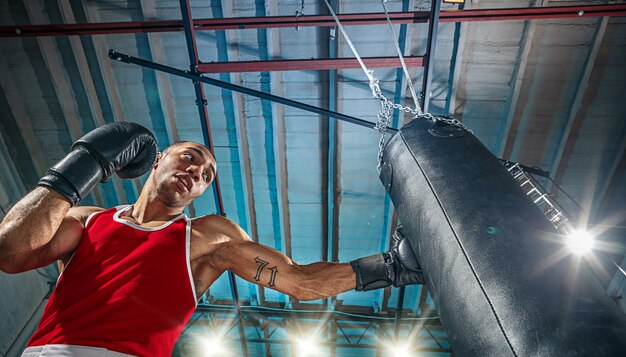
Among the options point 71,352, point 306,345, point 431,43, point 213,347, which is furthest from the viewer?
point 306,345

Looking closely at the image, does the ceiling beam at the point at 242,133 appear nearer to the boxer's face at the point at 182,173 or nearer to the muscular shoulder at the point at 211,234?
the boxer's face at the point at 182,173

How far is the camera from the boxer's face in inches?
105

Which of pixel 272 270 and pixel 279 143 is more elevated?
pixel 279 143

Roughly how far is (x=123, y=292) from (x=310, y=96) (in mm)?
3832

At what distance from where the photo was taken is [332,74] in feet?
15.0

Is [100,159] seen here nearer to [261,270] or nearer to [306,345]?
[261,270]

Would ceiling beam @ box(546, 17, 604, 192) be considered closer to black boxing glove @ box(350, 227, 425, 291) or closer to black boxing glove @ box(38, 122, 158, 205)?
black boxing glove @ box(350, 227, 425, 291)

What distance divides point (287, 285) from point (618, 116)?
5691 millimetres

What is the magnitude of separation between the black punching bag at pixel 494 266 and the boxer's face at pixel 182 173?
1.82 metres

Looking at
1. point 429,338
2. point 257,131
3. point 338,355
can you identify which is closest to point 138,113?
point 257,131

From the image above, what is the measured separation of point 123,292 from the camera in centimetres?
189

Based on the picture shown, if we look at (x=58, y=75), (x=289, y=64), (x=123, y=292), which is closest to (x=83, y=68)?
(x=58, y=75)

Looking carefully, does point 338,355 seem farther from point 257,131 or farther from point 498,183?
point 498,183

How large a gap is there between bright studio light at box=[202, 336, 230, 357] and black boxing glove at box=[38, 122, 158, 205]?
5.60 m
